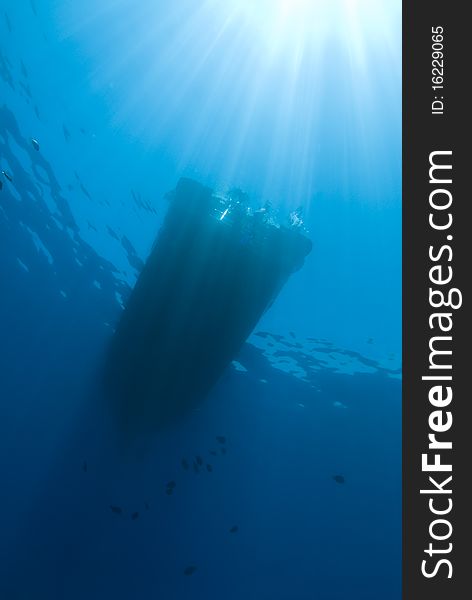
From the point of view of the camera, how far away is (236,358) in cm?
1723

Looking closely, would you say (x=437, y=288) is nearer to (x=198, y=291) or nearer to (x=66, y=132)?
(x=198, y=291)

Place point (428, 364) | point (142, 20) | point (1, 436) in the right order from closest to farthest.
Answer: point (428, 364), point (142, 20), point (1, 436)

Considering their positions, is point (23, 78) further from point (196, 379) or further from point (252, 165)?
point (196, 379)

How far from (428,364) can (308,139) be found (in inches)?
387

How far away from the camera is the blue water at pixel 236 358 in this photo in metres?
11.8

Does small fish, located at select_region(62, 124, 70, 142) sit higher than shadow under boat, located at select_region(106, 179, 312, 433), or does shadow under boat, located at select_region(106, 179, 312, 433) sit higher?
small fish, located at select_region(62, 124, 70, 142)

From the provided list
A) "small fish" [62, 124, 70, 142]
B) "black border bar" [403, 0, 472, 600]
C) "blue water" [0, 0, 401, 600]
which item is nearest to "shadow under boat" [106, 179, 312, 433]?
"blue water" [0, 0, 401, 600]

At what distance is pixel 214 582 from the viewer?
2072cm

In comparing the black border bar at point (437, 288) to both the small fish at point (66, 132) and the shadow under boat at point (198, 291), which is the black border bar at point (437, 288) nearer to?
the shadow under boat at point (198, 291)

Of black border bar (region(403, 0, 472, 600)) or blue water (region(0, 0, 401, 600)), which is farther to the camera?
blue water (region(0, 0, 401, 600))

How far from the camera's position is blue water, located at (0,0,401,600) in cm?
1180

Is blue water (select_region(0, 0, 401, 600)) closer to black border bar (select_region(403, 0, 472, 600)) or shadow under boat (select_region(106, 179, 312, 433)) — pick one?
shadow under boat (select_region(106, 179, 312, 433))

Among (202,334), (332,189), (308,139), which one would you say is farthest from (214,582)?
(308,139)

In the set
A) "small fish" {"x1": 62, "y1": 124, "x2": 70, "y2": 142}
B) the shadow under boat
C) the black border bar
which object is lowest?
the black border bar
